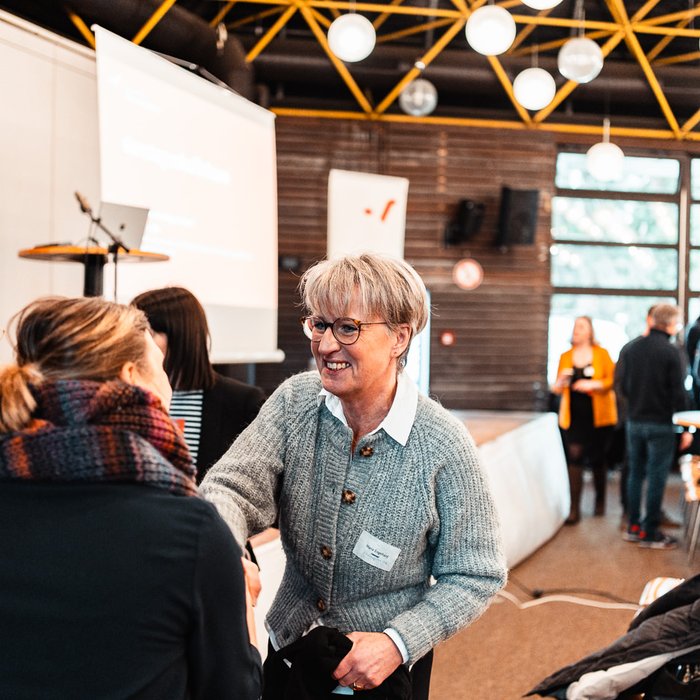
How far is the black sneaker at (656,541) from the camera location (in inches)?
244

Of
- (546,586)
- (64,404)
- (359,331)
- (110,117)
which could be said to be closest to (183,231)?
(110,117)

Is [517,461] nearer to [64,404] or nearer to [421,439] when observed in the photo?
[421,439]

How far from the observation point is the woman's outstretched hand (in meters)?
1.50

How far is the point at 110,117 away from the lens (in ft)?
16.1

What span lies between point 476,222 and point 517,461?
4476 millimetres

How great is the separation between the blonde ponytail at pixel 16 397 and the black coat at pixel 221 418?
4.48 feet

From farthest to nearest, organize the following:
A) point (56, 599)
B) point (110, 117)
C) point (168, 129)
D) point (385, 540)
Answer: point (168, 129)
point (110, 117)
point (385, 540)
point (56, 599)

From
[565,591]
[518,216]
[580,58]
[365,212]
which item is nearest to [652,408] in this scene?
[565,591]

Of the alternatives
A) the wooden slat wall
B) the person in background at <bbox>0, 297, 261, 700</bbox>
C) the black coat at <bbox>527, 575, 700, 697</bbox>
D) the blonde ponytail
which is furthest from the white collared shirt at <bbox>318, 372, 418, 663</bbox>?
the wooden slat wall

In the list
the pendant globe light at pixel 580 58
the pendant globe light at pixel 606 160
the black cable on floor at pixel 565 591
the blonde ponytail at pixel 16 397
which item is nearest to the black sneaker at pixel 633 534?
the black cable on floor at pixel 565 591

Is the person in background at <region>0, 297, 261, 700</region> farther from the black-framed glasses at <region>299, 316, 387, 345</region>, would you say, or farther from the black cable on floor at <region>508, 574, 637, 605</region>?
the black cable on floor at <region>508, 574, 637, 605</region>

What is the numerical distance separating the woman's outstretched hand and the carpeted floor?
220 cm

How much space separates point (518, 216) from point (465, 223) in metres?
0.60

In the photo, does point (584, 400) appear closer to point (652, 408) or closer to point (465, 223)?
point (652, 408)
